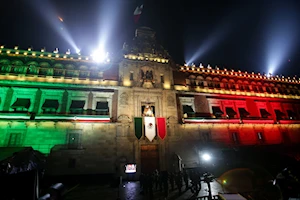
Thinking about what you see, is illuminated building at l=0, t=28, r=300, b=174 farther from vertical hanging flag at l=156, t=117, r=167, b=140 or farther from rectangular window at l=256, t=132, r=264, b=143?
vertical hanging flag at l=156, t=117, r=167, b=140

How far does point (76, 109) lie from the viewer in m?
17.9

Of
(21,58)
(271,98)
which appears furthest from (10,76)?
(271,98)

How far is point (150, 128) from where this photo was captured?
18.5m

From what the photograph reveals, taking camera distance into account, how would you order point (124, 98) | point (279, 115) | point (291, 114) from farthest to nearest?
point (291, 114)
point (279, 115)
point (124, 98)

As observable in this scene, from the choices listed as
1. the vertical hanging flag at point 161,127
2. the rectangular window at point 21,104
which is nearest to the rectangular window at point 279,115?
the vertical hanging flag at point 161,127

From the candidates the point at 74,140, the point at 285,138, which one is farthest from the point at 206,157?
the point at 285,138

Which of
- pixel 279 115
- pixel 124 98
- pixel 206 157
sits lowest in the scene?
pixel 206 157

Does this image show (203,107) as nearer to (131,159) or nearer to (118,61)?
(131,159)

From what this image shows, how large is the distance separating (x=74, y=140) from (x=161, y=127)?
10176mm

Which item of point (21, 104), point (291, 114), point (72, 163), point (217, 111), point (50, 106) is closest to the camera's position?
point (72, 163)

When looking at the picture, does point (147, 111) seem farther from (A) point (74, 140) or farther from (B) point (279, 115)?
(B) point (279, 115)

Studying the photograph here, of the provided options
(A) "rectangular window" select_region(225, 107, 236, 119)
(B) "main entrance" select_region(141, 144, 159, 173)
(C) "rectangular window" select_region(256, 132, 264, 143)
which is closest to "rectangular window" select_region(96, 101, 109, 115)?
(B) "main entrance" select_region(141, 144, 159, 173)

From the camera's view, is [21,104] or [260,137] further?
[260,137]

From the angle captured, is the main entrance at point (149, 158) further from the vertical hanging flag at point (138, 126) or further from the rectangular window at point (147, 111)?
the rectangular window at point (147, 111)
